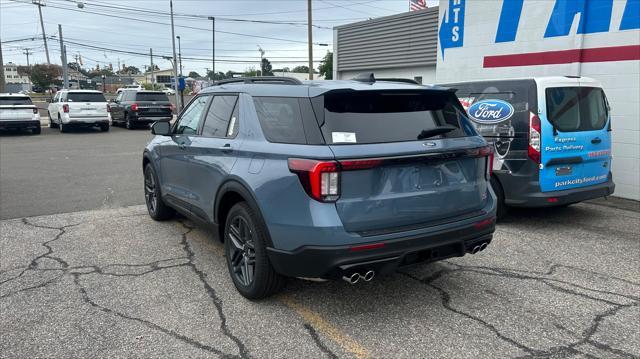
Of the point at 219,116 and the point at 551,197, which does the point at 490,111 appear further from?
the point at 219,116

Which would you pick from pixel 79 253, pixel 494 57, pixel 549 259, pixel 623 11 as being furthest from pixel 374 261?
pixel 494 57

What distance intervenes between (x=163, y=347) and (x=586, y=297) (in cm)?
339

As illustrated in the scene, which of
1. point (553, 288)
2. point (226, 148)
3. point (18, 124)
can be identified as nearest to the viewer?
point (226, 148)

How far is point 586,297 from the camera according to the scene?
4.04m

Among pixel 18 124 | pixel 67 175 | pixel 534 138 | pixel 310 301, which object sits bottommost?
pixel 67 175

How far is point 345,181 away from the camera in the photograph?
3156 mm

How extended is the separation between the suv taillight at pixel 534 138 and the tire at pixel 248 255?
3.63 meters

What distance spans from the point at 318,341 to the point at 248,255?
0.93m

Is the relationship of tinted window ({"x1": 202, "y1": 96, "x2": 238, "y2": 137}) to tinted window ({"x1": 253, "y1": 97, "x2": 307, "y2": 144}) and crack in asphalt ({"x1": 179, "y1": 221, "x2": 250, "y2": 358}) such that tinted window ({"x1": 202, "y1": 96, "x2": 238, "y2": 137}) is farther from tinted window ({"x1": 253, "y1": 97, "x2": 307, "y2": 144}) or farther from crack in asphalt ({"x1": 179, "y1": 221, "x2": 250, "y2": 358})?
crack in asphalt ({"x1": 179, "y1": 221, "x2": 250, "y2": 358})

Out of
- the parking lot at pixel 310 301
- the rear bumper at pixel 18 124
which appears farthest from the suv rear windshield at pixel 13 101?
the parking lot at pixel 310 301

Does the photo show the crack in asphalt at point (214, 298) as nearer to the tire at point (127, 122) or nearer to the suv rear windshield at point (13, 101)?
the suv rear windshield at point (13, 101)

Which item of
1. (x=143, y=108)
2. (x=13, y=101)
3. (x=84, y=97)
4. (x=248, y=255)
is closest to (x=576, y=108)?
(x=248, y=255)

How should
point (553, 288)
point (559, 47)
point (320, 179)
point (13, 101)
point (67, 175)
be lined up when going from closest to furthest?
point (320, 179)
point (553, 288)
point (559, 47)
point (67, 175)
point (13, 101)

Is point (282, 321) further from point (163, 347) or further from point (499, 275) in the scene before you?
point (499, 275)
